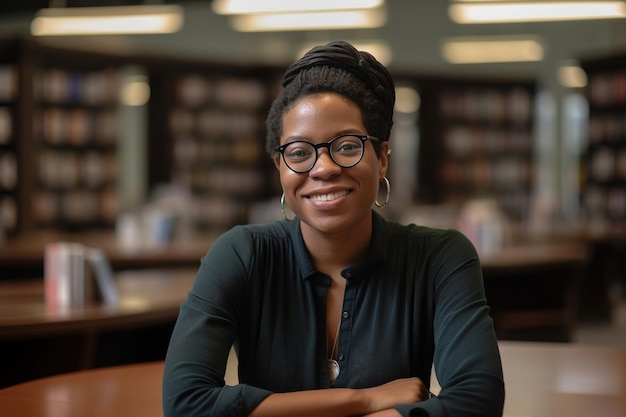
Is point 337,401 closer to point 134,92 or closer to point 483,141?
point 483,141

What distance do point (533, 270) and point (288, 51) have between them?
29.6ft

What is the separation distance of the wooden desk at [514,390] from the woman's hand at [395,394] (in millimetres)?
245

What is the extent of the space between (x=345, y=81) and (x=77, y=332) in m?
1.64

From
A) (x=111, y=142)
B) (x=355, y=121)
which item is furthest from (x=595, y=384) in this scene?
(x=111, y=142)

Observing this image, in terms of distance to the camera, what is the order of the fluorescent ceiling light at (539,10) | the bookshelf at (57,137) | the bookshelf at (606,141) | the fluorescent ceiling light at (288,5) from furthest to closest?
the bookshelf at (606,141) → the bookshelf at (57,137) → the fluorescent ceiling light at (539,10) → the fluorescent ceiling light at (288,5)

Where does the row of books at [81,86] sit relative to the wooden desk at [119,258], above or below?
above

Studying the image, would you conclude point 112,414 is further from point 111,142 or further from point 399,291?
point 111,142

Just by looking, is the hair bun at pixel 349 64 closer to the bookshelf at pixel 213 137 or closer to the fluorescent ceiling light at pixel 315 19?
the fluorescent ceiling light at pixel 315 19

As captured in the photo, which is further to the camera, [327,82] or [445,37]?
[445,37]

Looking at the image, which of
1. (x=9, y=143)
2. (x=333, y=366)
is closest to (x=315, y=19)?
(x=9, y=143)

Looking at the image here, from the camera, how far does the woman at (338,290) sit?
5.22ft

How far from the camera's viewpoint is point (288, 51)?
13234mm

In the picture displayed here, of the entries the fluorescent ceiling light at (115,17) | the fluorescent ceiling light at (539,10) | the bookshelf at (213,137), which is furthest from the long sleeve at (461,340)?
the bookshelf at (213,137)

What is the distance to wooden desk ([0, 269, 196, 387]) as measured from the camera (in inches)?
109
